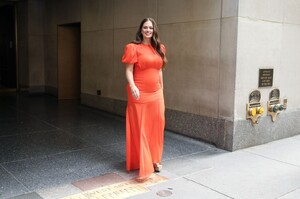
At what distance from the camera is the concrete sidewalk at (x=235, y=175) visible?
4035 mm

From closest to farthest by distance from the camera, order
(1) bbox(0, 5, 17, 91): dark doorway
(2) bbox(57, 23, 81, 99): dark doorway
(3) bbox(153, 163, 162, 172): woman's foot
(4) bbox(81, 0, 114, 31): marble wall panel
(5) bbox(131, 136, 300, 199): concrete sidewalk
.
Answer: (5) bbox(131, 136, 300, 199): concrete sidewalk < (3) bbox(153, 163, 162, 172): woman's foot < (4) bbox(81, 0, 114, 31): marble wall panel < (2) bbox(57, 23, 81, 99): dark doorway < (1) bbox(0, 5, 17, 91): dark doorway

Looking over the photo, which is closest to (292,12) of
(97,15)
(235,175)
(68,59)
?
(235,175)

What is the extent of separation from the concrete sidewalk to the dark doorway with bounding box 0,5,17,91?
9546 mm

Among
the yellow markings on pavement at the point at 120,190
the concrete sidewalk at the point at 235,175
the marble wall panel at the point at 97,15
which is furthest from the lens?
the marble wall panel at the point at 97,15

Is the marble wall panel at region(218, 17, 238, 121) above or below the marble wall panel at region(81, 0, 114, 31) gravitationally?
below

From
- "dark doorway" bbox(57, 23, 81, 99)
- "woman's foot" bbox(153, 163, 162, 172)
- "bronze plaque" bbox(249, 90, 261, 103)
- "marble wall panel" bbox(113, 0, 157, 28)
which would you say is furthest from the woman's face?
"dark doorway" bbox(57, 23, 81, 99)

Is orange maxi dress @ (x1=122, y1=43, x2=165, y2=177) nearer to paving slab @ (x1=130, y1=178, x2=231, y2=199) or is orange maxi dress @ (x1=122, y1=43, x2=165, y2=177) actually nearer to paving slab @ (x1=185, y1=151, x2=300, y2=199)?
paving slab @ (x1=130, y1=178, x2=231, y2=199)

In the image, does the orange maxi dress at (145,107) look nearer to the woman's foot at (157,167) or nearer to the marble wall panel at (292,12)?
the woman's foot at (157,167)

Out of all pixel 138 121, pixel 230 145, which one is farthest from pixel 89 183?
pixel 230 145

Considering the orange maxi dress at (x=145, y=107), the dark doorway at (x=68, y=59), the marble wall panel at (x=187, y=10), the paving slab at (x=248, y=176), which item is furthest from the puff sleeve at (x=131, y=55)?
the dark doorway at (x=68, y=59)

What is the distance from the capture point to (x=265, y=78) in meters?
5.93

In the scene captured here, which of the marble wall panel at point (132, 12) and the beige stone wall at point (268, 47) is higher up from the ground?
the marble wall panel at point (132, 12)

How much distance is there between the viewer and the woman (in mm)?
4277

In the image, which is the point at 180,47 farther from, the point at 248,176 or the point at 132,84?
the point at 248,176
